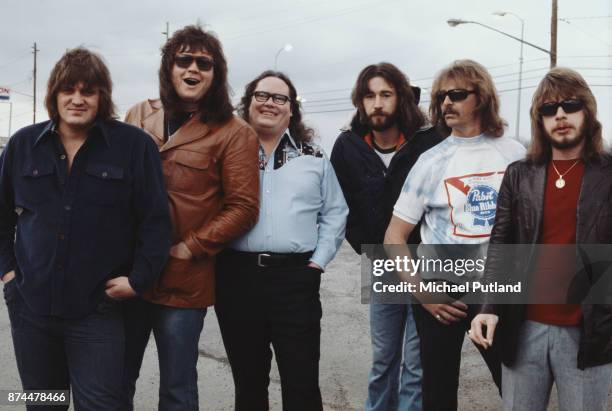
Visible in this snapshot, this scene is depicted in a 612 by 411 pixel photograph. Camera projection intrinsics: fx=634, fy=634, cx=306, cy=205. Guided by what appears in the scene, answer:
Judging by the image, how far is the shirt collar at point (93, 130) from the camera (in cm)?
281

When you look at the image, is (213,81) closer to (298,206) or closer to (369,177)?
(298,206)

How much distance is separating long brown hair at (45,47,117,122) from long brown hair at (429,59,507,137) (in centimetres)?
163

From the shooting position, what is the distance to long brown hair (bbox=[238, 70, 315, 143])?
3545 mm

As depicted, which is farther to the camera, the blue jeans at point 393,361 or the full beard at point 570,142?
the blue jeans at point 393,361

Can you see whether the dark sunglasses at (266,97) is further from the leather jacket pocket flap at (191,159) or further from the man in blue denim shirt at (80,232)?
the man in blue denim shirt at (80,232)

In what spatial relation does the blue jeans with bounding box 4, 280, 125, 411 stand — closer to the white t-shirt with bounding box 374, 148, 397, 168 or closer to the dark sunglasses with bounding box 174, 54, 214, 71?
the dark sunglasses with bounding box 174, 54, 214, 71

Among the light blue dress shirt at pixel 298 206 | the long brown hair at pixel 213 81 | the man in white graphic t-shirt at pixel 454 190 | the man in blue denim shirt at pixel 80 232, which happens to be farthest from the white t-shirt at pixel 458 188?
the man in blue denim shirt at pixel 80 232

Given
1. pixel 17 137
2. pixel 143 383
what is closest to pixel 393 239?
pixel 17 137

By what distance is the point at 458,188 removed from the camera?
120 inches

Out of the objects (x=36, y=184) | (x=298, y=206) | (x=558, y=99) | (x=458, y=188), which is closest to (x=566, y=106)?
(x=558, y=99)

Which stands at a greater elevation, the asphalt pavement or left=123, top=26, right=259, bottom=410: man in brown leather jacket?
left=123, top=26, right=259, bottom=410: man in brown leather jacket

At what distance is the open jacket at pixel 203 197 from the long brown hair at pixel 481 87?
3.53ft

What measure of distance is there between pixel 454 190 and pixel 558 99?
65 cm

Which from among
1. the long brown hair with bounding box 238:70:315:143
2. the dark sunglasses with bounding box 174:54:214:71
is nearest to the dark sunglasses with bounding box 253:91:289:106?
the long brown hair with bounding box 238:70:315:143
